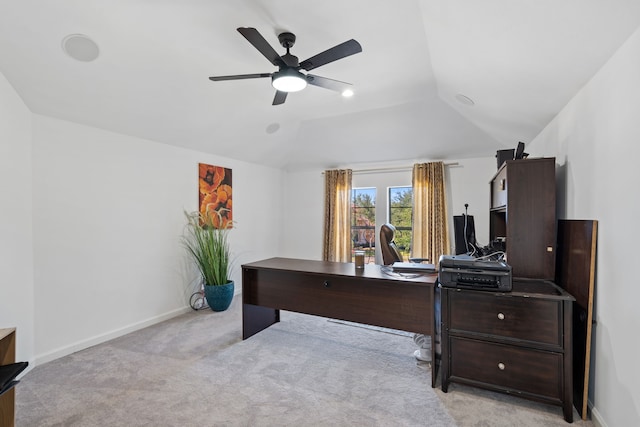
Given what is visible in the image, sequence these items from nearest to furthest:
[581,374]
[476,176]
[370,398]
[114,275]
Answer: [581,374] → [370,398] → [114,275] → [476,176]

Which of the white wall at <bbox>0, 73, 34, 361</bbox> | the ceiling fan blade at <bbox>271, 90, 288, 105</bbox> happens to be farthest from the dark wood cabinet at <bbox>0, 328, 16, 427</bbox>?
the ceiling fan blade at <bbox>271, 90, 288, 105</bbox>

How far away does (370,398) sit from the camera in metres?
2.13

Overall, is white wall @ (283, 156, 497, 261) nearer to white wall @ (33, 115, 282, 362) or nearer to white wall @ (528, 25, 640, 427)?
white wall @ (33, 115, 282, 362)

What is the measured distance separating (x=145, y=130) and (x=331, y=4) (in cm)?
246

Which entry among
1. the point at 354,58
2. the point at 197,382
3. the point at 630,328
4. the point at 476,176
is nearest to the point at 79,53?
the point at 354,58

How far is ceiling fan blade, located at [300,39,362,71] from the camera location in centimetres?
195

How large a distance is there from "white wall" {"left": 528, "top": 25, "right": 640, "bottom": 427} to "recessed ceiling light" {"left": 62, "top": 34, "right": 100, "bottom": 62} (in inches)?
130

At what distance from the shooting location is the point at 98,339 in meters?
3.03

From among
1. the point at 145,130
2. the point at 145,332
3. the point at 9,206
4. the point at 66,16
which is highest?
the point at 66,16

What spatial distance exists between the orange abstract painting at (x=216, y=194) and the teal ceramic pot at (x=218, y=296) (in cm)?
90

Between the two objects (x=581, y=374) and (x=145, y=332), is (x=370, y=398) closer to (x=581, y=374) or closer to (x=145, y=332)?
(x=581, y=374)

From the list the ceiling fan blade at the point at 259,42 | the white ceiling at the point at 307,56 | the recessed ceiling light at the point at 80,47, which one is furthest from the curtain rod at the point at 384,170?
the recessed ceiling light at the point at 80,47

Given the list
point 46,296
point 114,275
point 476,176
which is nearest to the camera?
point 46,296

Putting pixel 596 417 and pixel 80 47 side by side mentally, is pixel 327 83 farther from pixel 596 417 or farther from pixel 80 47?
pixel 596 417
